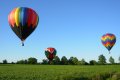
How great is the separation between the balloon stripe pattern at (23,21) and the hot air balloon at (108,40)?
22.2 meters

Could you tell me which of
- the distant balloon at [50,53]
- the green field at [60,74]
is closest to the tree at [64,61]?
the distant balloon at [50,53]

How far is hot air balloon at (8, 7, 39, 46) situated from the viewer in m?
31.5

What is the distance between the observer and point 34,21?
32750 mm

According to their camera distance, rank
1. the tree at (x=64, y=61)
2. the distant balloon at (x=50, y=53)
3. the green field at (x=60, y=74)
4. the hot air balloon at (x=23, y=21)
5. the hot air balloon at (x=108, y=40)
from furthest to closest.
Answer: the tree at (x=64, y=61) → the distant balloon at (x=50, y=53) → the hot air balloon at (x=108, y=40) → the green field at (x=60, y=74) → the hot air balloon at (x=23, y=21)

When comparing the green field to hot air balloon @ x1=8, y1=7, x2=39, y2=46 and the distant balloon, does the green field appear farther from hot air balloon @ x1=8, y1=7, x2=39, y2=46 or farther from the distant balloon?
the distant balloon

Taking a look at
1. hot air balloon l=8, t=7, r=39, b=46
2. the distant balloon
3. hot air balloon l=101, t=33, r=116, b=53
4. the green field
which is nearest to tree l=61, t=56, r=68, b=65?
the distant balloon

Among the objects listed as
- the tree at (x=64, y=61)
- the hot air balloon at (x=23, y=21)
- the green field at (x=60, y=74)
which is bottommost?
the green field at (x=60, y=74)

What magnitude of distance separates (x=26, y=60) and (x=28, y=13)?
400 feet

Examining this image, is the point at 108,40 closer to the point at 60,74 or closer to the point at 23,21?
the point at 60,74

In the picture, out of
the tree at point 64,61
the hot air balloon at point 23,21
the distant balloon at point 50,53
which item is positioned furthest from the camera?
the tree at point 64,61

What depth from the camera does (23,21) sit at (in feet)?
105

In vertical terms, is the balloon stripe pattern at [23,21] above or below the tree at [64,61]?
below

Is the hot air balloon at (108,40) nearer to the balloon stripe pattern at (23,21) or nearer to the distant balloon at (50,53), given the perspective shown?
the distant balloon at (50,53)

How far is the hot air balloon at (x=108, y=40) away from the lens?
5297 cm
